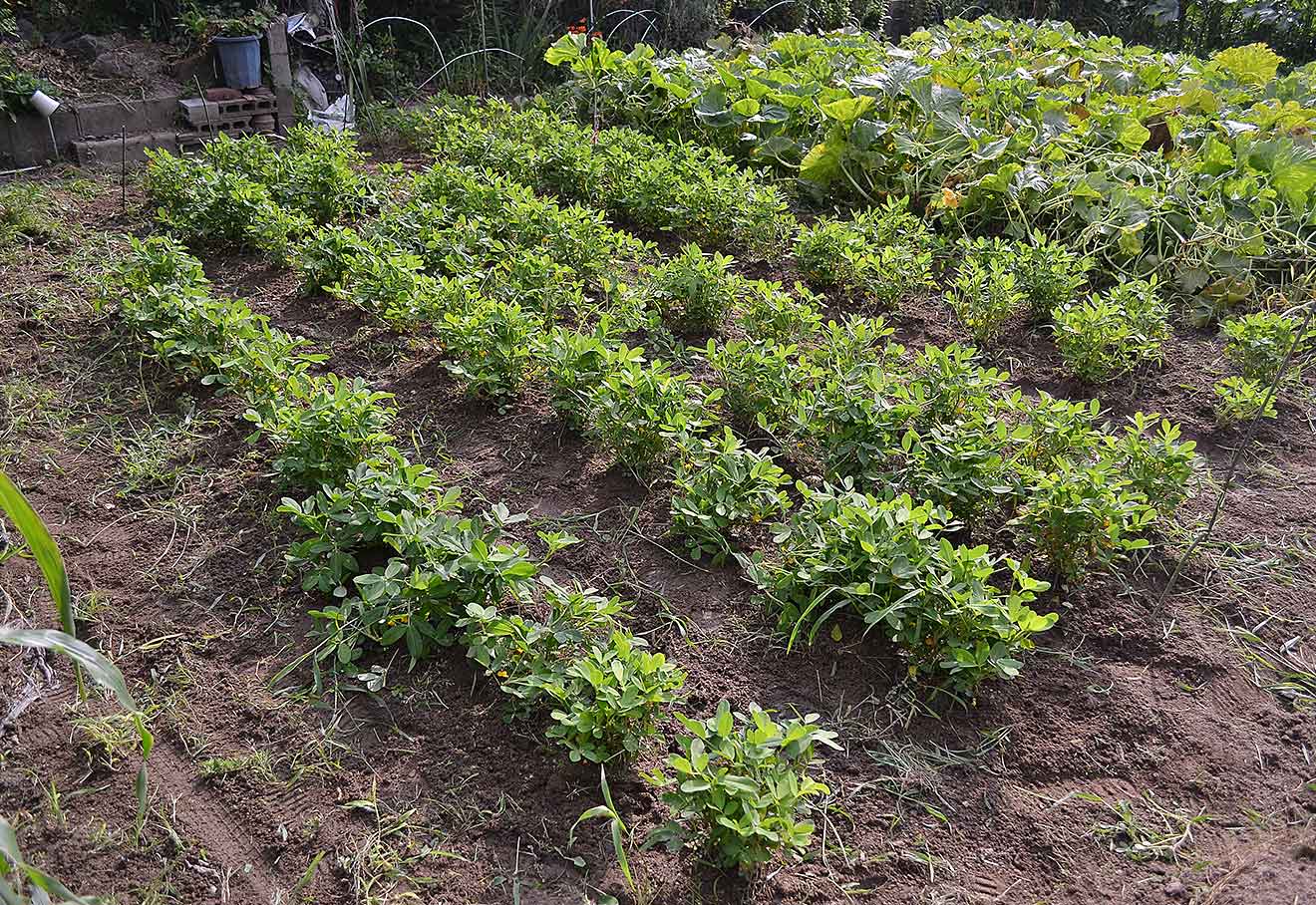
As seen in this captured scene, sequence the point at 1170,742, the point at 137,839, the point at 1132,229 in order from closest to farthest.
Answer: the point at 137,839 < the point at 1170,742 < the point at 1132,229

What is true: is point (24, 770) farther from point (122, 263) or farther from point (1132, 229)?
point (1132, 229)

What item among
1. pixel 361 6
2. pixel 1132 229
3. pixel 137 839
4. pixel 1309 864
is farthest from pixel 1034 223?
pixel 361 6

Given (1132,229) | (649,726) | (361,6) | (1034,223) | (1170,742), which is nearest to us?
(649,726)

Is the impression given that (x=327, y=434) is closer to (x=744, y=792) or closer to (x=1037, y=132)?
(x=744, y=792)

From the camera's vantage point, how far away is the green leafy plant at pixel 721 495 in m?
2.85

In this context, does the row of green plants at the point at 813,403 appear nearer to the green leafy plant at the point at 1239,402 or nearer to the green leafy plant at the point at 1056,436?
the green leafy plant at the point at 1056,436

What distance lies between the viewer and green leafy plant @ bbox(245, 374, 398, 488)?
2.92 meters

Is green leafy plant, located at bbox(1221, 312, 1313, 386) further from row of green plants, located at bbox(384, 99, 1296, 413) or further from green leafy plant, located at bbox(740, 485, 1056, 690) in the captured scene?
green leafy plant, located at bbox(740, 485, 1056, 690)

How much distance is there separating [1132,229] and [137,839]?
464 centimetres

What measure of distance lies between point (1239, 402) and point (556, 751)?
285 cm

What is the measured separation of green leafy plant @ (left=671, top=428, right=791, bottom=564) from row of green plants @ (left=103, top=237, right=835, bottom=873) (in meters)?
0.34

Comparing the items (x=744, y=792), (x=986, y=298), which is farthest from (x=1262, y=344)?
(x=744, y=792)

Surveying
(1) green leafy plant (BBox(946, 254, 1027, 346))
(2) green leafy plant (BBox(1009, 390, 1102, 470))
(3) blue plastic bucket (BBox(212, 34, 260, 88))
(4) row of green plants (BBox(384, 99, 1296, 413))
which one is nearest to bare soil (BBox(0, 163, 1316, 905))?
(2) green leafy plant (BBox(1009, 390, 1102, 470))

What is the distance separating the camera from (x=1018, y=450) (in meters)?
3.06
